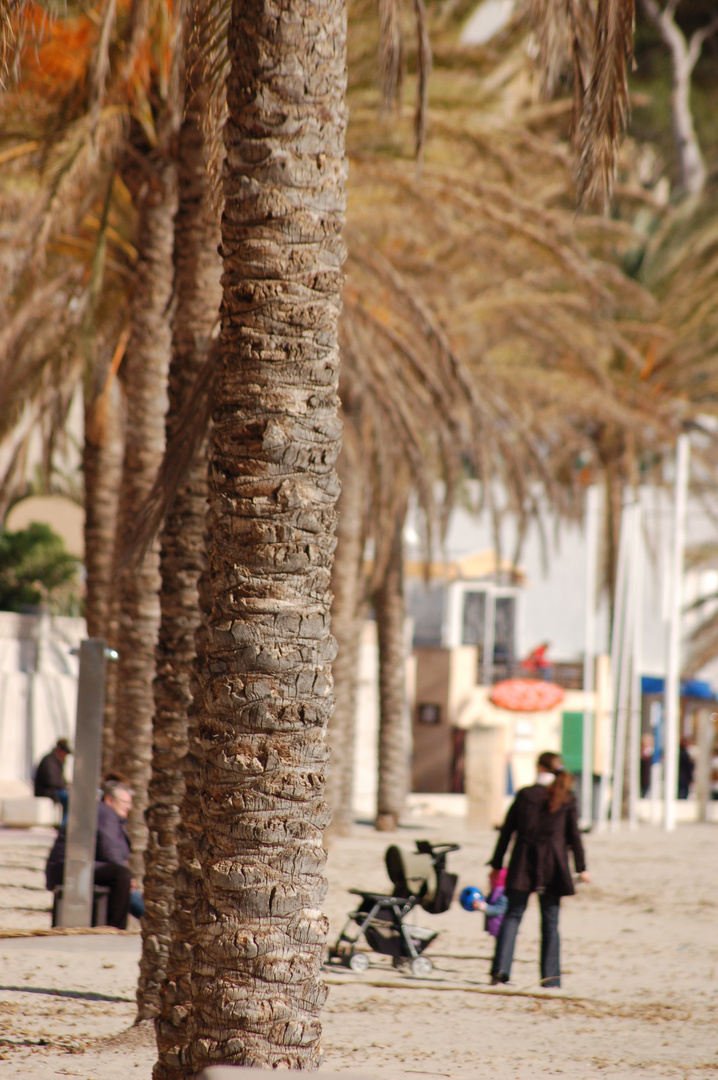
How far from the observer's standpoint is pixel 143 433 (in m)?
12.2

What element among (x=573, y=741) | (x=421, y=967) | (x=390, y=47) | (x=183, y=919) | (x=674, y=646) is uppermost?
(x=390, y=47)

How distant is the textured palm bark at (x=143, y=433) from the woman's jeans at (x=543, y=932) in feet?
12.1

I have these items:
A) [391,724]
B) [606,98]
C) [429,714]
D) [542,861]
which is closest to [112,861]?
[542,861]

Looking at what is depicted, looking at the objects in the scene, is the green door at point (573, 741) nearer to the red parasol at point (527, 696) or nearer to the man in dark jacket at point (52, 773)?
the red parasol at point (527, 696)

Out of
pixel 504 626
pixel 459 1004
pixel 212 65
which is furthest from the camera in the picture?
pixel 504 626

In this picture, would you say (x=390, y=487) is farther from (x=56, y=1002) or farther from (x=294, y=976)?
(x=294, y=976)

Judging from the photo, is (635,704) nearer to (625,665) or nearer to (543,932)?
(625,665)

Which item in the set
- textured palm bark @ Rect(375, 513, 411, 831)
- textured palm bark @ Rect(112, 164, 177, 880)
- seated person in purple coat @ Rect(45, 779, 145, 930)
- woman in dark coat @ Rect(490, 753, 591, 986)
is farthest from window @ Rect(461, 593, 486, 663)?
woman in dark coat @ Rect(490, 753, 591, 986)

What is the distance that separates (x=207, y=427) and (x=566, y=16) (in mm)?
2976

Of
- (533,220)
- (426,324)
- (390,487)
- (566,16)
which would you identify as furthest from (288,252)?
(390,487)

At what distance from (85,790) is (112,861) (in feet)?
5.07

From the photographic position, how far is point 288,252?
509 centimetres

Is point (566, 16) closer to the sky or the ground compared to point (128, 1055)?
closer to the sky

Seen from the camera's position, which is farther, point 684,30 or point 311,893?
point 684,30
